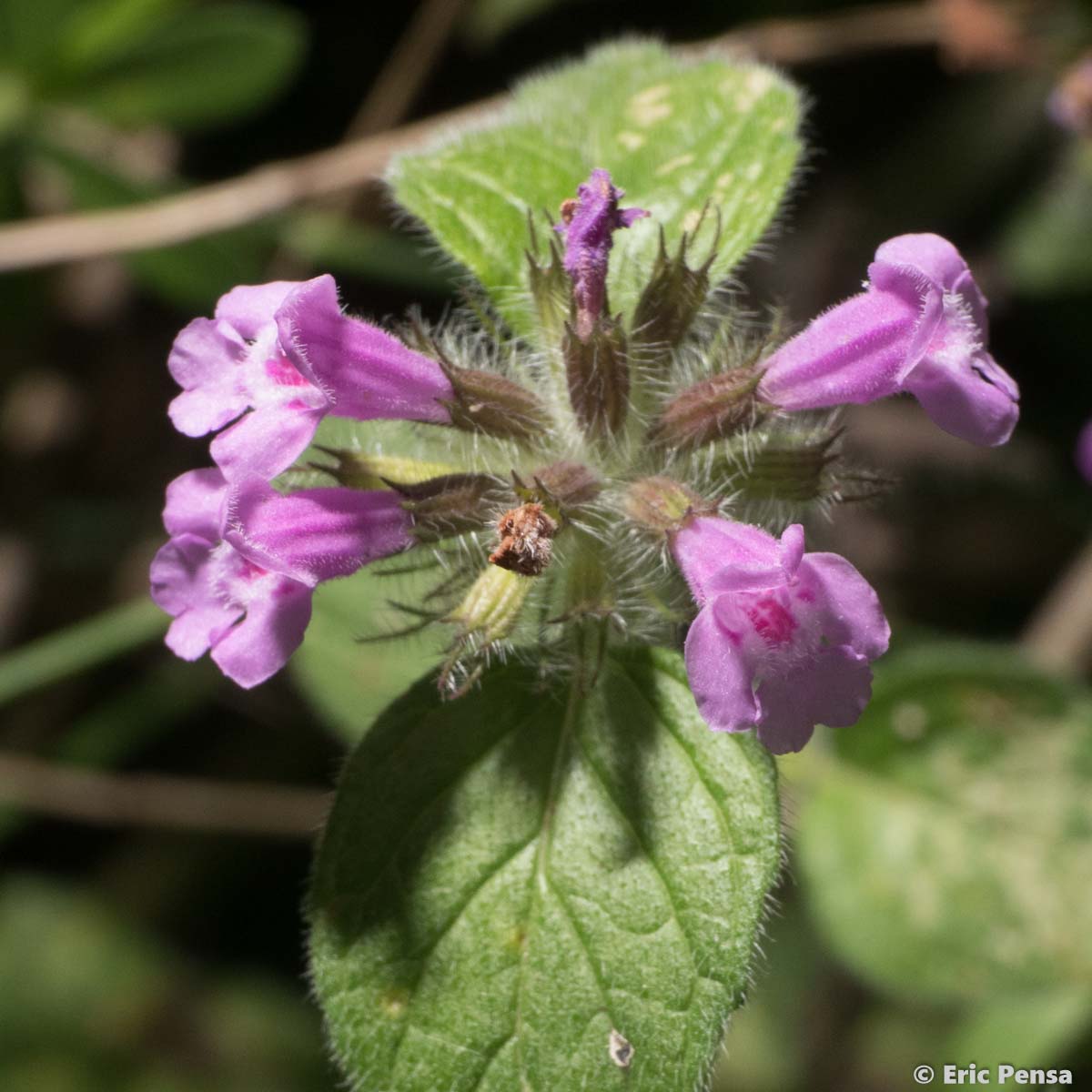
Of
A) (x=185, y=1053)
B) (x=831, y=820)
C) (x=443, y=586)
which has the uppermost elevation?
(x=443, y=586)

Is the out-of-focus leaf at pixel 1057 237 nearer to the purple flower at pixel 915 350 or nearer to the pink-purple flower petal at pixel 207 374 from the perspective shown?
the purple flower at pixel 915 350

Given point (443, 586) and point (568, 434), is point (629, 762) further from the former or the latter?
A: point (568, 434)

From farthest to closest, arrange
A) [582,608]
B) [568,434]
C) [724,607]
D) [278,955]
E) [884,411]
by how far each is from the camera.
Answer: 1. [884,411]
2. [278,955]
3. [568,434]
4. [582,608]
5. [724,607]

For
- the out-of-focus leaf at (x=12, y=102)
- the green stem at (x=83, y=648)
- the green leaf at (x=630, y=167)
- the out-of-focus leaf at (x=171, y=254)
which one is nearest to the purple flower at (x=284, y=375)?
the green leaf at (x=630, y=167)

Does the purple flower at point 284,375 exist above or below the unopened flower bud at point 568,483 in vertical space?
above

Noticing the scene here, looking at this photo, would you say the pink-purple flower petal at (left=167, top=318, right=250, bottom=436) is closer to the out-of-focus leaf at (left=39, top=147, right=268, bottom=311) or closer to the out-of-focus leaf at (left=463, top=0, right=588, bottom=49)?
the out-of-focus leaf at (left=39, top=147, right=268, bottom=311)

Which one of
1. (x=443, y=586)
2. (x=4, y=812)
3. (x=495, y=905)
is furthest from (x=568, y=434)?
(x=4, y=812)

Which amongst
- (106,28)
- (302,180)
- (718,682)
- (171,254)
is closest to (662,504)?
(718,682)
